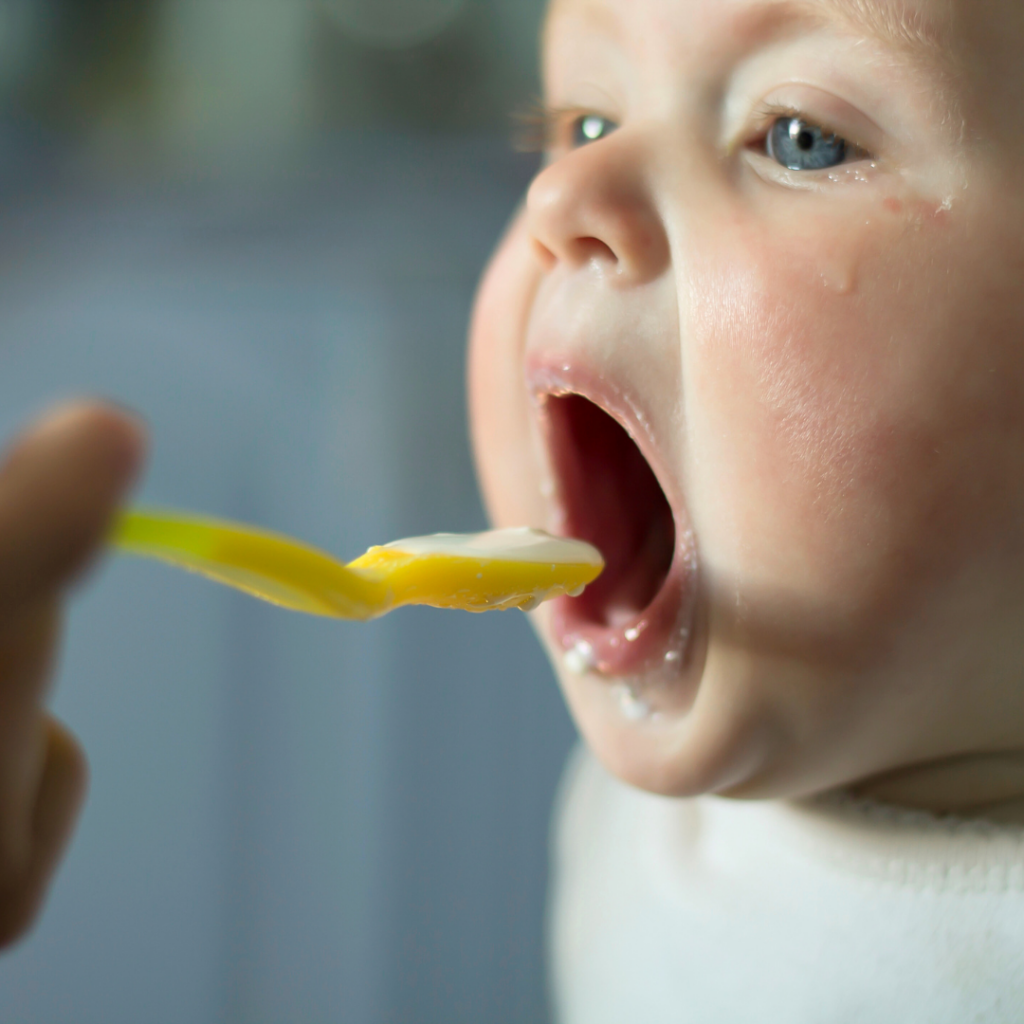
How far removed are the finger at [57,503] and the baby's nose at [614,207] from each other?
151mm

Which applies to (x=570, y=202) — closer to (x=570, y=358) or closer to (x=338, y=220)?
(x=570, y=358)

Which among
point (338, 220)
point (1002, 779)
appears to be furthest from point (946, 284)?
point (338, 220)

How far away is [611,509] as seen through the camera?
37 cm

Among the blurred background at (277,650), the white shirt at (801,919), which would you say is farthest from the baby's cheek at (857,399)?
the blurred background at (277,650)

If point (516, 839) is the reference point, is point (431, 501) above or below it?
above

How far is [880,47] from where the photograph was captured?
10.2 inches

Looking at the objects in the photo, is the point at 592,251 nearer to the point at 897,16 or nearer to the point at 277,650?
the point at 897,16

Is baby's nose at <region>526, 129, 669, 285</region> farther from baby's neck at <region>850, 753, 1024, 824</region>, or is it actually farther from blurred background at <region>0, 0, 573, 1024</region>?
blurred background at <region>0, 0, 573, 1024</region>

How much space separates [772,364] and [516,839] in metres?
0.52

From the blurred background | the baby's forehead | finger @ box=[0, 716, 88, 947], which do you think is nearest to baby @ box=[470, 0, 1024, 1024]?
the baby's forehead

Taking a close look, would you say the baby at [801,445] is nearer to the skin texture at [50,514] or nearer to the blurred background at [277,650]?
the skin texture at [50,514]

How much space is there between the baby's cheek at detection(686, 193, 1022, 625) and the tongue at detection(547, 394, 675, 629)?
8 centimetres

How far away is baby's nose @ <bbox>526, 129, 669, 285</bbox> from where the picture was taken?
0.96ft

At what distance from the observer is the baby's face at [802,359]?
0.26m
